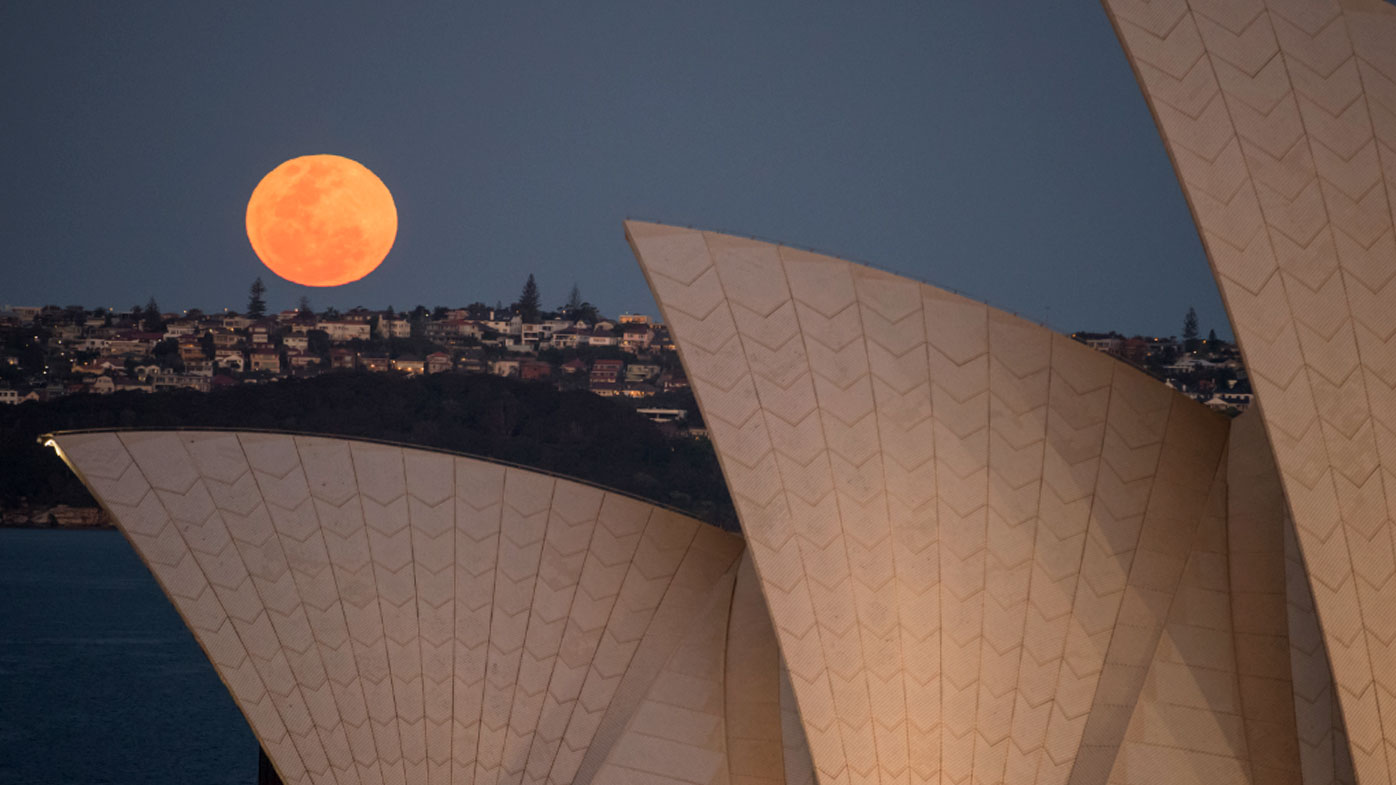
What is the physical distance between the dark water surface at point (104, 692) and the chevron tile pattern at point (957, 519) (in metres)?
35.8

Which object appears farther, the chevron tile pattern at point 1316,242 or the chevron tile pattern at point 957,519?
the chevron tile pattern at point 957,519

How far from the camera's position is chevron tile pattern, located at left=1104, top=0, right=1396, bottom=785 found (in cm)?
1527

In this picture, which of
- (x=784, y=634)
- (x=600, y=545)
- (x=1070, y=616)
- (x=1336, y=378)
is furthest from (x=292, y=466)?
(x=1336, y=378)

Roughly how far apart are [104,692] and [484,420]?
2550 centimetres

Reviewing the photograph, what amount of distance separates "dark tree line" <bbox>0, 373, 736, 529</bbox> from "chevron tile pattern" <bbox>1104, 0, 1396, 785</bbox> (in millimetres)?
57249

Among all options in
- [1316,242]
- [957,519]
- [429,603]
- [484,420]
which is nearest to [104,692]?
[484,420]

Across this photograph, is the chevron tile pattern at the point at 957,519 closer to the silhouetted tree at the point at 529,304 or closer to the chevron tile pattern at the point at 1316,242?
the chevron tile pattern at the point at 1316,242

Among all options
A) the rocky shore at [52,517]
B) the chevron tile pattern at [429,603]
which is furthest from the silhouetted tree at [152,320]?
the chevron tile pattern at [429,603]

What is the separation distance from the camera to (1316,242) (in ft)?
51.3

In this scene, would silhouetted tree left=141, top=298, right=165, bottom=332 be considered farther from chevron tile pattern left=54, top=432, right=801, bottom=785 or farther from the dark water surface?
chevron tile pattern left=54, top=432, right=801, bottom=785

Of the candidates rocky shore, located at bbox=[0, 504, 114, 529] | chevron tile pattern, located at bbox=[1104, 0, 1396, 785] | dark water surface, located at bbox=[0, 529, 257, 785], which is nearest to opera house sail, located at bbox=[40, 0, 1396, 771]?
chevron tile pattern, located at bbox=[1104, 0, 1396, 785]

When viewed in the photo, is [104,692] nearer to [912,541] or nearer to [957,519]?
[912,541]

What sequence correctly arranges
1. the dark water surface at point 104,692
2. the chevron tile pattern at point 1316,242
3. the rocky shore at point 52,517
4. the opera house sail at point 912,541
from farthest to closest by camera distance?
the rocky shore at point 52,517 < the dark water surface at point 104,692 < the opera house sail at point 912,541 < the chevron tile pattern at point 1316,242

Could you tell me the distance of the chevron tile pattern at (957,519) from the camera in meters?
18.8
